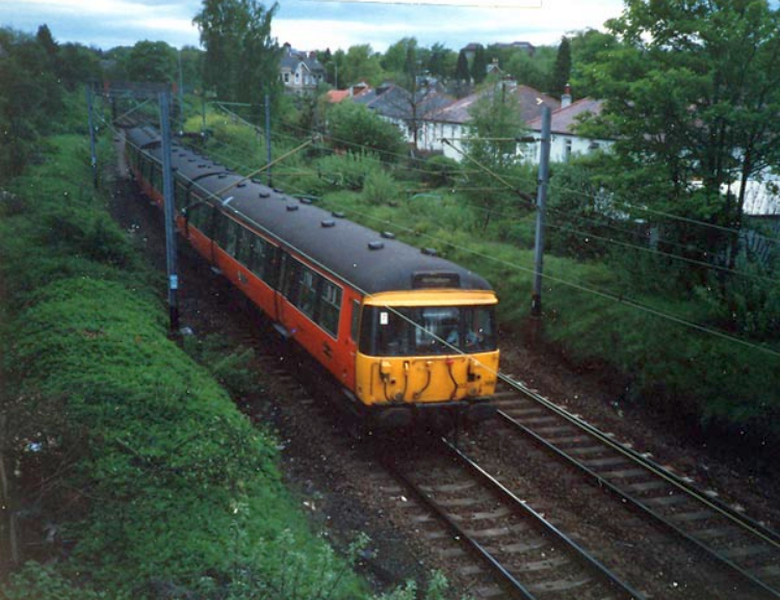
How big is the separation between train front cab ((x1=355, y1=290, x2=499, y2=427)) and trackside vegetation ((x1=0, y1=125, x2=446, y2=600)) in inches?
70.6

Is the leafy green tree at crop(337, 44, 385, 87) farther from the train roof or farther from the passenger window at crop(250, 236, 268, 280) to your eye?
the passenger window at crop(250, 236, 268, 280)

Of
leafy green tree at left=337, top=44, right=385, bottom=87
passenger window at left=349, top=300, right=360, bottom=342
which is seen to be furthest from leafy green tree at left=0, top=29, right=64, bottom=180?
leafy green tree at left=337, top=44, right=385, bottom=87

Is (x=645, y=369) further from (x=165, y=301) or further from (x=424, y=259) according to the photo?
(x=165, y=301)

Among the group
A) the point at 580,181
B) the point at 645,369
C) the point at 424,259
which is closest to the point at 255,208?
the point at 424,259

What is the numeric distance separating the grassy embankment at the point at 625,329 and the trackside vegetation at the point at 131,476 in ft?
21.4

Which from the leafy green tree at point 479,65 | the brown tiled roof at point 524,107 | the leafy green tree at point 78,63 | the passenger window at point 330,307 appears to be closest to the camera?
the passenger window at point 330,307

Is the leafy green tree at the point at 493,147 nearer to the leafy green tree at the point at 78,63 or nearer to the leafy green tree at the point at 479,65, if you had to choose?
the leafy green tree at the point at 78,63

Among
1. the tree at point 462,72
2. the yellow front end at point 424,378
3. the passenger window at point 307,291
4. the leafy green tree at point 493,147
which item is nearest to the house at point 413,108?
the leafy green tree at point 493,147

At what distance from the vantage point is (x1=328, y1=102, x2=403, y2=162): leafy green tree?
3866cm

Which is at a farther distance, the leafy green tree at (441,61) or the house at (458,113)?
the leafy green tree at (441,61)

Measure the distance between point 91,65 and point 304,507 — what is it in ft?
111

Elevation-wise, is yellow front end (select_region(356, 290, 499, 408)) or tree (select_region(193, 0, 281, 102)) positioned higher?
tree (select_region(193, 0, 281, 102))

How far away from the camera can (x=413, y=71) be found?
135 feet

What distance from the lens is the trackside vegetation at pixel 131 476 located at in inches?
258
